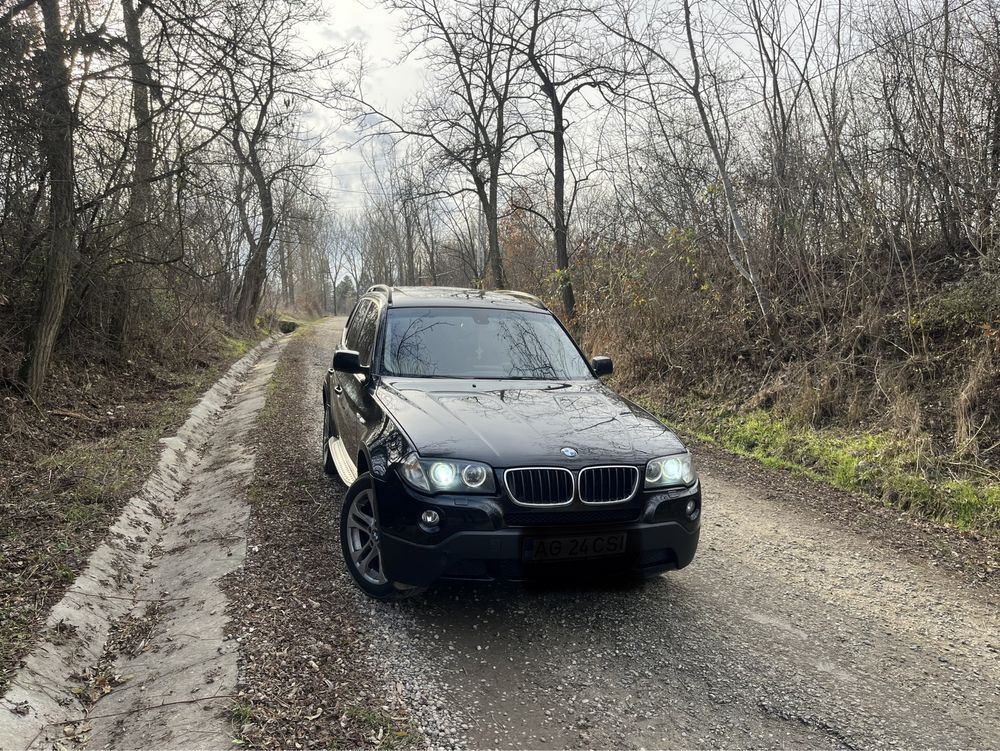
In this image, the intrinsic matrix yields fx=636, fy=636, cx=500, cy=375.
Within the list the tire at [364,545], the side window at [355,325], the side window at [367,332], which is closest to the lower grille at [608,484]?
the tire at [364,545]

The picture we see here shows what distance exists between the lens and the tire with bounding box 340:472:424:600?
3.53 meters

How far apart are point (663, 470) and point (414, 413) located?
4.65ft

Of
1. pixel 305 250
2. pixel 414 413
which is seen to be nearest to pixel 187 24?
pixel 414 413

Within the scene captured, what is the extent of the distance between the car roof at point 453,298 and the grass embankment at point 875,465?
3.50 meters

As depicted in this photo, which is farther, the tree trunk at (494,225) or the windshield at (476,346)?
the tree trunk at (494,225)

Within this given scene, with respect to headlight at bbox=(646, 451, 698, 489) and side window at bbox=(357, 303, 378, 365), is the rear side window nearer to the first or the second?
side window at bbox=(357, 303, 378, 365)

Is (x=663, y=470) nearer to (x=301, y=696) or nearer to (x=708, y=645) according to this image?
(x=708, y=645)

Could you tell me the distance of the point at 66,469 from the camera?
5.67 metres

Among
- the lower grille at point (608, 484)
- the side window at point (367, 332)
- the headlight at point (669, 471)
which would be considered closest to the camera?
the lower grille at point (608, 484)

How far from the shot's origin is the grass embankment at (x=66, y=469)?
11.8ft

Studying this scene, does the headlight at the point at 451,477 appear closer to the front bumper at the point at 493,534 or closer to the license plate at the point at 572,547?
the front bumper at the point at 493,534

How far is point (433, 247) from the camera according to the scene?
136 feet

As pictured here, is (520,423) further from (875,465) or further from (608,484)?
(875,465)

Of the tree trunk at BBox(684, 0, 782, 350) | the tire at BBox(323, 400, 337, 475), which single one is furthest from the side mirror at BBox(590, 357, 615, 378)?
the tree trunk at BBox(684, 0, 782, 350)
